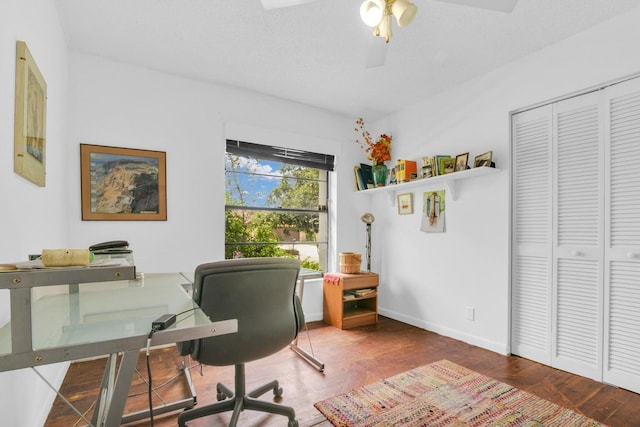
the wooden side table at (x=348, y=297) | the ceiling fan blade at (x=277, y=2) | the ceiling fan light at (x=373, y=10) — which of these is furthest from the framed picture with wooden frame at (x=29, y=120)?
the wooden side table at (x=348, y=297)

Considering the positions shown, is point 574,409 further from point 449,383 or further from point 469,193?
point 469,193

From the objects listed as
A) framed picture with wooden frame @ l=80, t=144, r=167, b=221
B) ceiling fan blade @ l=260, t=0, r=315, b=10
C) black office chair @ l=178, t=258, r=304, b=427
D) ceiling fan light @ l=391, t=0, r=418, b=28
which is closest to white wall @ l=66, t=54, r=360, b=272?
framed picture with wooden frame @ l=80, t=144, r=167, b=221

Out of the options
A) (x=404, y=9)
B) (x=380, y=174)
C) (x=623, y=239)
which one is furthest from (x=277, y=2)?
(x=623, y=239)

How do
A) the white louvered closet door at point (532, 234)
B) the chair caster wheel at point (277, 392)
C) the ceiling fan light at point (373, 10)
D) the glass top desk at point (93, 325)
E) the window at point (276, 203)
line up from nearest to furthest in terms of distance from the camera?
the glass top desk at point (93, 325), the ceiling fan light at point (373, 10), the chair caster wheel at point (277, 392), the white louvered closet door at point (532, 234), the window at point (276, 203)

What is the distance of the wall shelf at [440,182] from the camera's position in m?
2.82

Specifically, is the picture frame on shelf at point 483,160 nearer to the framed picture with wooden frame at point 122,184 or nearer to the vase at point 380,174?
the vase at point 380,174

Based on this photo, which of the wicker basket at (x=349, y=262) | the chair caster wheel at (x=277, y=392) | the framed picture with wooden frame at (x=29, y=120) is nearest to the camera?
the framed picture with wooden frame at (x=29, y=120)

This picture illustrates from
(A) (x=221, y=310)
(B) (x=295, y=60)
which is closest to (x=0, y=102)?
(A) (x=221, y=310)

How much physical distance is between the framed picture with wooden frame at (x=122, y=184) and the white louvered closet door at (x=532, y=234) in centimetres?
311

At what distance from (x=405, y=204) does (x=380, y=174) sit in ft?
1.55

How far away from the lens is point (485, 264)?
2918 millimetres

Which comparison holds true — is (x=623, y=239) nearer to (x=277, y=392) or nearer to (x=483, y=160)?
(x=483, y=160)

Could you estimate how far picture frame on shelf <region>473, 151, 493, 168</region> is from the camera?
9.09 ft

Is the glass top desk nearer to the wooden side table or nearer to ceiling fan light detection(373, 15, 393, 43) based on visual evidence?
ceiling fan light detection(373, 15, 393, 43)
